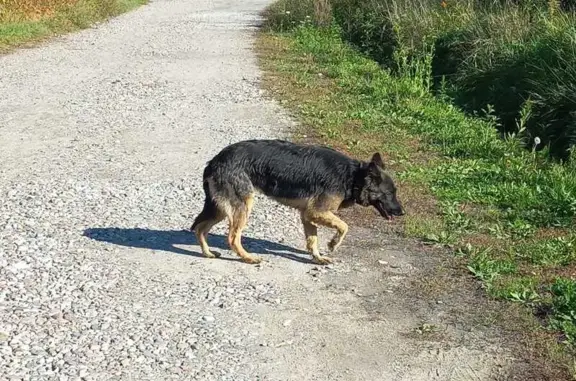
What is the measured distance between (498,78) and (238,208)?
309 inches

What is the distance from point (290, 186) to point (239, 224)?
461 mm

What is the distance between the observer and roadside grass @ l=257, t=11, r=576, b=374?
5652 mm

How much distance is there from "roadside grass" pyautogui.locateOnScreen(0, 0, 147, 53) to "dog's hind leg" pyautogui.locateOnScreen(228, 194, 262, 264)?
1268cm

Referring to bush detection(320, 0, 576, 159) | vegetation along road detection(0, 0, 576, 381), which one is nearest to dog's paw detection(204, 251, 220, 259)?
vegetation along road detection(0, 0, 576, 381)

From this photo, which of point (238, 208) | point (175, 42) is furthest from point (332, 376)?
point (175, 42)

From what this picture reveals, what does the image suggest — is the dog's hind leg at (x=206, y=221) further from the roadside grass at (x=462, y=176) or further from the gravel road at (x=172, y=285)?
the roadside grass at (x=462, y=176)

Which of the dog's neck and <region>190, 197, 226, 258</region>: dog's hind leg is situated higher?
the dog's neck

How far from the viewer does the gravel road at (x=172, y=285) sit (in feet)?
15.1

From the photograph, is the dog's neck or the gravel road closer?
the gravel road

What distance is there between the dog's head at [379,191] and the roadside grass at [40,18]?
1301 cm

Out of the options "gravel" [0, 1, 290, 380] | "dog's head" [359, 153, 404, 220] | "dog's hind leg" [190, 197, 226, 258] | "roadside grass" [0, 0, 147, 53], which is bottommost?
"roadside grass" [0, 0, 147, 53]

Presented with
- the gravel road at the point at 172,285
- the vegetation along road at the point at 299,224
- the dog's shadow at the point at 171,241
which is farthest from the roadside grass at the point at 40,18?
the dog's shadow at the point at 171,241

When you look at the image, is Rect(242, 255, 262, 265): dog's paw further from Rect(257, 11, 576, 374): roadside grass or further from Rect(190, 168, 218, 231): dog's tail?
Rect(257, 11, 576, 374): roadside grass

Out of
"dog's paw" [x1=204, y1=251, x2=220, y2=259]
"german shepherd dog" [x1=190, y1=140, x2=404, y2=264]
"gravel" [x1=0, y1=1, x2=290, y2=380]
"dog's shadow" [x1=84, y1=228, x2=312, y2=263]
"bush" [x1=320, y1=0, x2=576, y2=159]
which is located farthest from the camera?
"bush" [x1=320, y1=0, x2=576, y2=159]
